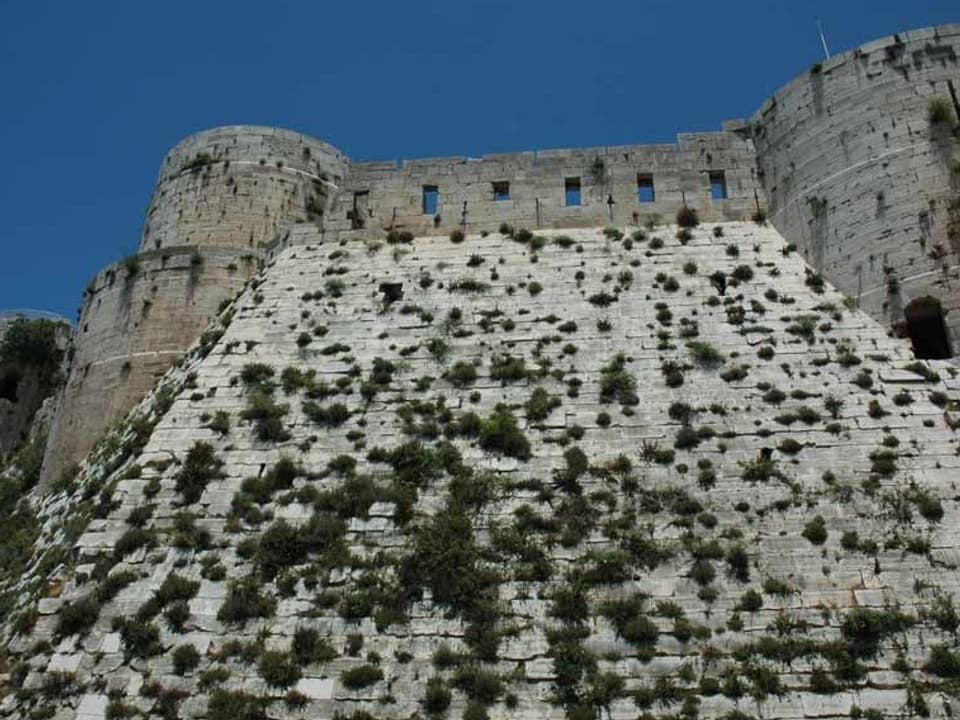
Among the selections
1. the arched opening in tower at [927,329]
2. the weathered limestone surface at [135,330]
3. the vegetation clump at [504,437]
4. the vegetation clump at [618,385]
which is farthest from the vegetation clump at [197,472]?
the arched opening in tower at [927,329]

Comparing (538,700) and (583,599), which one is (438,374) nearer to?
(583,599)

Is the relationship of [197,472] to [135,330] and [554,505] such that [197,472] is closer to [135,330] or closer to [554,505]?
[554,505]

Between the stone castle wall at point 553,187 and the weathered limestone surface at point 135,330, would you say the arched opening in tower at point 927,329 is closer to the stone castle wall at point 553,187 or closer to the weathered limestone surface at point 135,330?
the stone castle wall at point 553,187

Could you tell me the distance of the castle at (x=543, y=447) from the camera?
10961 mm

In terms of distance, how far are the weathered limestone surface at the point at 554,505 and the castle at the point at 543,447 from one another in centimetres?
5

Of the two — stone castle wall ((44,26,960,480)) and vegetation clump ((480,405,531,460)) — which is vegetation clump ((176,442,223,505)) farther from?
stone castle wall ((44,26,960,480))

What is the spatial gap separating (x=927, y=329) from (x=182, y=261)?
15.7 metres

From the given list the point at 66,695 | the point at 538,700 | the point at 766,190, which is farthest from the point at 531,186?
the point at 66,695

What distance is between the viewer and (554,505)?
12984 millimetres

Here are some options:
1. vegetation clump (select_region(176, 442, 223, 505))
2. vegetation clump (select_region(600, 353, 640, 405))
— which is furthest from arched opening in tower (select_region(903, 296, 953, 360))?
vegetation clump (select_region(176, 442, 223, 505))

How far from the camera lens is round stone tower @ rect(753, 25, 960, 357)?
15.1 metres

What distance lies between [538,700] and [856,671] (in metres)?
3.76

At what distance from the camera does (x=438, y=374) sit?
15555 mm

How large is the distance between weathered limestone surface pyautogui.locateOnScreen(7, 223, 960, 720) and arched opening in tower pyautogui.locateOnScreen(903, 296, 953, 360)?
73 cm
